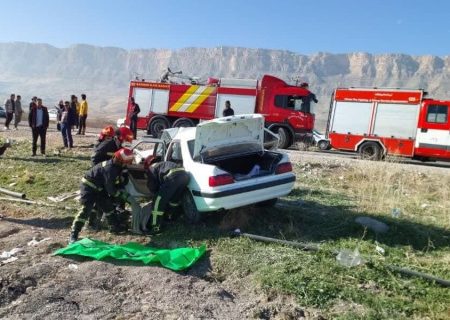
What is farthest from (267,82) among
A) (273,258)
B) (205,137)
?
(273,258)

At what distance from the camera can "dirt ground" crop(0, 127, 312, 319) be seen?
13.3 feet

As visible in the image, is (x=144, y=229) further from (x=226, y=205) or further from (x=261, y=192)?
(x=261, y=192)

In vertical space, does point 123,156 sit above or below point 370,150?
above

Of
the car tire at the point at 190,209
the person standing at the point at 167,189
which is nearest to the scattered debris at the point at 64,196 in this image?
the person standing at the point at 167,189

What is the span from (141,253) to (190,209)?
4.36 feet

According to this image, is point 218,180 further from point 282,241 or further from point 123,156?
point 123,156

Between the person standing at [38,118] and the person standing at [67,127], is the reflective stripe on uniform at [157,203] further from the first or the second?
the person standing at [67,127]

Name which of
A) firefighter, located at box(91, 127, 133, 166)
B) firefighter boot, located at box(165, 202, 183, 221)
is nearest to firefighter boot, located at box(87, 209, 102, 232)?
firefighter, located at box(91, 127, 133, 166)

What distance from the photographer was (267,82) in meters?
18.4

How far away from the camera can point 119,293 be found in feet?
14.6

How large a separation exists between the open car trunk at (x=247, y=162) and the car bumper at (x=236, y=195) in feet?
1.48

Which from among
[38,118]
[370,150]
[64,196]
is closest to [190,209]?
[64,196]

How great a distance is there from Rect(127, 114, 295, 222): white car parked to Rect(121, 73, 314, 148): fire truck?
408 inches

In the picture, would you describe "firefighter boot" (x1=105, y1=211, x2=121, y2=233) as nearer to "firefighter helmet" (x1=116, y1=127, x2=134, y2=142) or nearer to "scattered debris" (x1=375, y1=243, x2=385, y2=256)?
"firefighter helmet" (x1=116, y1=127, x2=134, y2=142)
